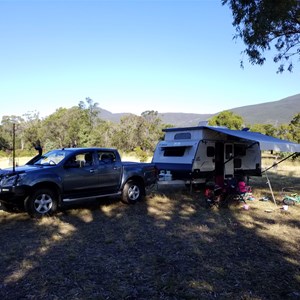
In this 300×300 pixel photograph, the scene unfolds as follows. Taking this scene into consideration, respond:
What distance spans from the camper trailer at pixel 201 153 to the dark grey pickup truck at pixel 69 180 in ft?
6.21

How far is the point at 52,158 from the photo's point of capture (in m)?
9.21

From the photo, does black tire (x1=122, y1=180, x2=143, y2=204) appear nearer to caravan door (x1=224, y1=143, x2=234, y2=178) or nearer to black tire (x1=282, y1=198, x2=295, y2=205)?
black tire (x1=282, y1=198, x2=295, y2=205)

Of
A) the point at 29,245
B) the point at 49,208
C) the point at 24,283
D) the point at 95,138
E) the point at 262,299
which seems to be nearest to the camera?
the point at 262,299

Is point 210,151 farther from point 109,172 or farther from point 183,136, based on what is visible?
point 109,172

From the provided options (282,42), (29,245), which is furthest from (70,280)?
(282,42)

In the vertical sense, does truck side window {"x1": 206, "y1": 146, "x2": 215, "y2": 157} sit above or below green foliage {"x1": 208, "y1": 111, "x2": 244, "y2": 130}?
below

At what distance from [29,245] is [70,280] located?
1.88 metres

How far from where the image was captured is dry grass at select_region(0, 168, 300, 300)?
4277mm

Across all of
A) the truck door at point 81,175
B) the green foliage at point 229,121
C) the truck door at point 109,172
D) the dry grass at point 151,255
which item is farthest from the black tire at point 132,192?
the green foliage at point 229,121

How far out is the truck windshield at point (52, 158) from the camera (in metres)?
8.99

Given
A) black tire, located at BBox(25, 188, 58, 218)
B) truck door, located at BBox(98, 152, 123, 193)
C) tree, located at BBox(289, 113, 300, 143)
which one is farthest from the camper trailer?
tree, located at BBox(289, 113, 300, 143)

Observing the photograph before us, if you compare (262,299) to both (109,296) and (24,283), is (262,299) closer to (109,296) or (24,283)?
(109,296)

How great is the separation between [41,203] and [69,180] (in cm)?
87

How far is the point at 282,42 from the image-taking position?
1248 cm
